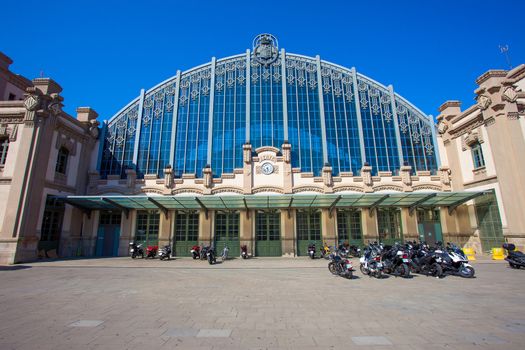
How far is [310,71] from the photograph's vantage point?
2898cm

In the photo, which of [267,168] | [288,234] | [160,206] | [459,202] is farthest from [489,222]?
[160,206]

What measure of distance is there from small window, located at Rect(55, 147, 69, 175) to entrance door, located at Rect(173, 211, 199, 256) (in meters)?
10.2

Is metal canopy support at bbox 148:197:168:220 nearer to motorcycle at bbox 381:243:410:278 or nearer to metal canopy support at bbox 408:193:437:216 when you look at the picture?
motorcycle at bbox 381:243:410:278

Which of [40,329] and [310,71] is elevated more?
[310,71]

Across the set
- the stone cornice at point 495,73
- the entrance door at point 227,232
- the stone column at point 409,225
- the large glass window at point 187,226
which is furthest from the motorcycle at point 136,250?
the stone cornice at point 495,73

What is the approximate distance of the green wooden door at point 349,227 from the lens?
2269 cm

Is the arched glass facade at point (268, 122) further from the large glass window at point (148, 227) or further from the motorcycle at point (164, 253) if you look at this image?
the motorcycle at point (164, 253)

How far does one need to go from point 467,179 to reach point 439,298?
1976 cm

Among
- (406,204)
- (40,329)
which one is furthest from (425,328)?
(406,204)

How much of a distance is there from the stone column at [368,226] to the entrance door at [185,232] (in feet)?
47.6

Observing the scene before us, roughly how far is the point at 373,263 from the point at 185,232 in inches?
636

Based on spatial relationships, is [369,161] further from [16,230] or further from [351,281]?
[16,230]

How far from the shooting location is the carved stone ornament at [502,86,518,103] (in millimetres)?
19891

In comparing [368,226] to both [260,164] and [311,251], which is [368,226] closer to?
[311,251]
